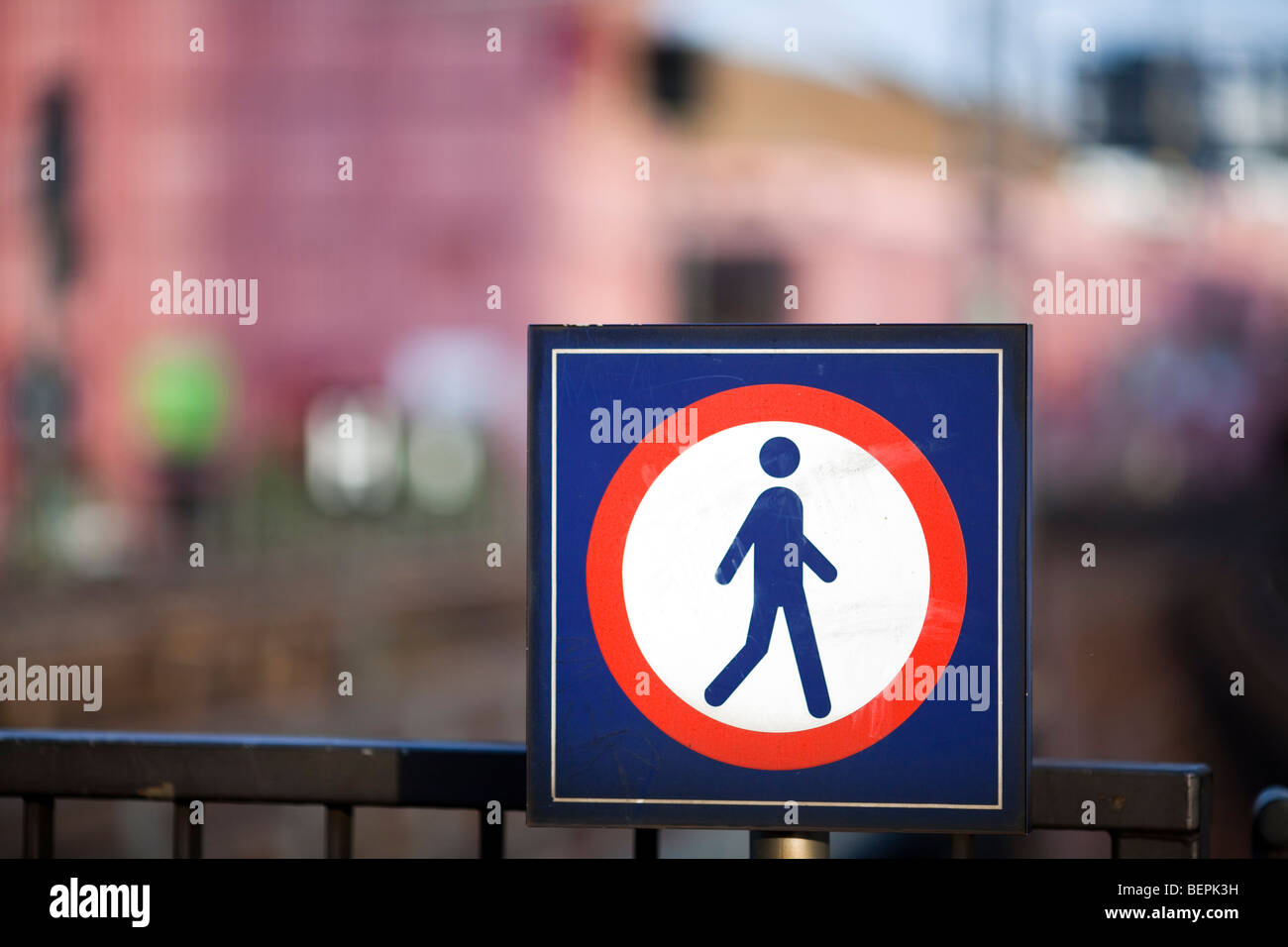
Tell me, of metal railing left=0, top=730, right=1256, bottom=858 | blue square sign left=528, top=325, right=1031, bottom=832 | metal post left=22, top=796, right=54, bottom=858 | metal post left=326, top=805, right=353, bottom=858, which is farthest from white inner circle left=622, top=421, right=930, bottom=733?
metal post left=22, top=796, right=54, bottom=858

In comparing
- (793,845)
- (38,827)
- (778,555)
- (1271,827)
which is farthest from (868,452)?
(38,827)

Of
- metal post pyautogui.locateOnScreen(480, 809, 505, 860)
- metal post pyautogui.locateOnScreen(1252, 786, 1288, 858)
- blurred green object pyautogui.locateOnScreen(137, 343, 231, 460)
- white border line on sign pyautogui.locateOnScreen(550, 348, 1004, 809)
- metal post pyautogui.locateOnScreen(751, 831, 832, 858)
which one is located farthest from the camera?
blurred green object pyautogui.locateOnScreen(137, 343, 231, 460)

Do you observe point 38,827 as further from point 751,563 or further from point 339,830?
point 751,563

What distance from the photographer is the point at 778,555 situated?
1.60 meters

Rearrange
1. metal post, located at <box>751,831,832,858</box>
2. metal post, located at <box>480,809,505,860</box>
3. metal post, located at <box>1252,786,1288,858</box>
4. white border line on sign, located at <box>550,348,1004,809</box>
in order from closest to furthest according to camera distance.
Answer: white border line on sign, located at <box>550,348,1004,809</box>, metal post, located at <box>751,831,832,858</box>, metal post, located at <box>1252,786,1288,858</box>, metal post, located at <box>480,809,505,860</box>

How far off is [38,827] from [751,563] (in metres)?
1.28

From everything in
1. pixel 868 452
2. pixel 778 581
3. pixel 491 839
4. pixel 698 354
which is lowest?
pixel 491 839

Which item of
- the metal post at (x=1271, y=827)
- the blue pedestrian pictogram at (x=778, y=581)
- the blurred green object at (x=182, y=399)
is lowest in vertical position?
the metal post at (x=1271, y=827)

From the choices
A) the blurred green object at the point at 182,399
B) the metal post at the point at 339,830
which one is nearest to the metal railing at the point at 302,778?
the metal post at the point at 339,830

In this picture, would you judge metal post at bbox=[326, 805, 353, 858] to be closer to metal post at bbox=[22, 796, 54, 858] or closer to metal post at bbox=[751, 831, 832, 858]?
metal post at bbox=[22, 796, 54, 858]

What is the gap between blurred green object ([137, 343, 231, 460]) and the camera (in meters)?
19.9

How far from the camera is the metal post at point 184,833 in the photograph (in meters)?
1.98

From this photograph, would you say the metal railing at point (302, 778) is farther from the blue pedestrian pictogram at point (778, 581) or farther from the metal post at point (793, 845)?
the blue pedestrian pictogram at point (778, 581)

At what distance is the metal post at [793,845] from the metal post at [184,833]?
0.91 metres
